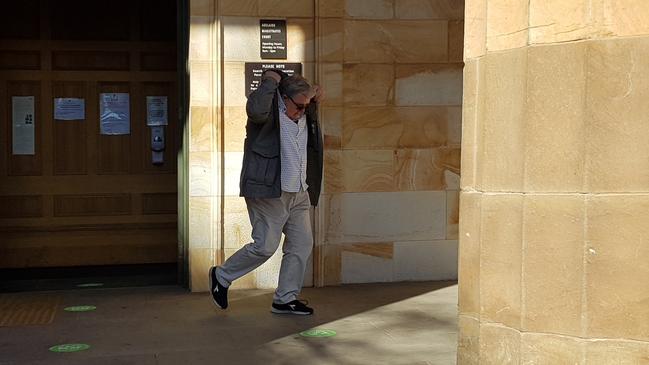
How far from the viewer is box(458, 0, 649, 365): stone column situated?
4.43 m

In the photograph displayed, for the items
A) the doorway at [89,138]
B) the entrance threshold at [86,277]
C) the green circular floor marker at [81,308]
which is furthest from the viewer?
the doorway at [89,138]

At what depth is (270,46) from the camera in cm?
831

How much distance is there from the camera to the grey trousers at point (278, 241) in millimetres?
7191

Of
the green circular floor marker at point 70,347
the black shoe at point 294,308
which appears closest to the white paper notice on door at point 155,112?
the black shoe at point 294,308

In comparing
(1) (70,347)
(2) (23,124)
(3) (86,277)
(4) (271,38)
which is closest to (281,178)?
(4) (271,38)

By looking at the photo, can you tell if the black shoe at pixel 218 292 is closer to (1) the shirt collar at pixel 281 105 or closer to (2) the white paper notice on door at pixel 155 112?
(1) the shirt collar at pixel 281 105

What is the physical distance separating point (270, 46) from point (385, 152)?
140 centimetres

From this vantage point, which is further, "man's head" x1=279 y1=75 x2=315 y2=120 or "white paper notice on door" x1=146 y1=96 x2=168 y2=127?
"white paper notice on door" x1=146 y1=96 x2=168 y2=127

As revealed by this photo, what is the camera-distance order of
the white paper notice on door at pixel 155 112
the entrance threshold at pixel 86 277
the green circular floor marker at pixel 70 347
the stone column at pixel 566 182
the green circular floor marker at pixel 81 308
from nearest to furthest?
the stone column at pixel 566 182 < the green circular floor marker at pixel 70 347 < the green circular floor marker at pixel 81 308 < the entrance threshold at pixel 86 277 < the white paper notice on door at pixel 155 112

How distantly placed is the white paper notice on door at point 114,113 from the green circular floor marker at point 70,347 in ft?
11.4

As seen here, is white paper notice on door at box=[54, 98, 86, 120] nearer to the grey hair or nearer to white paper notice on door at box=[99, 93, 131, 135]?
white paper notice on door at box=[99, 93, 131, 135]

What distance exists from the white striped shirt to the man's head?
0.04 m

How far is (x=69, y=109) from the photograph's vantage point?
9.41 metres

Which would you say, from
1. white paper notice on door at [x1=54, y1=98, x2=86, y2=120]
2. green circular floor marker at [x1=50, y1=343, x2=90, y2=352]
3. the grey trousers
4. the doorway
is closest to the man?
the grey trousers
